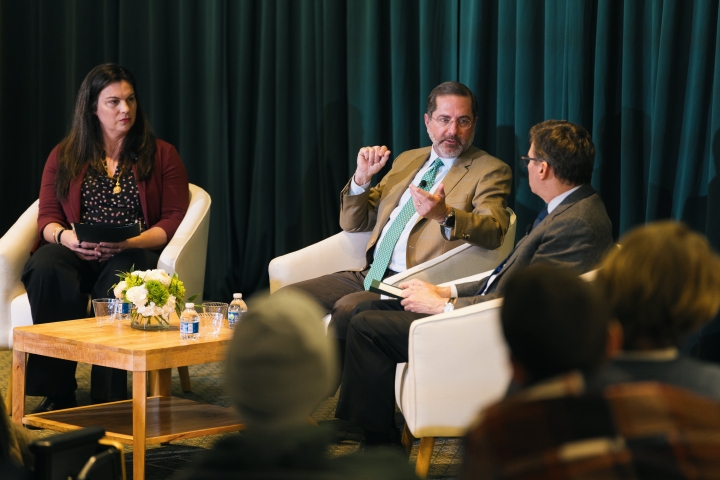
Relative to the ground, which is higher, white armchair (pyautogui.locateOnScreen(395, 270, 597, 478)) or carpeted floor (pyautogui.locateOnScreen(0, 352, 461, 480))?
white armchair (pyautogui.locateOnScreen(395, 270, 597, 478))

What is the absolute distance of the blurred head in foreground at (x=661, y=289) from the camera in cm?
126

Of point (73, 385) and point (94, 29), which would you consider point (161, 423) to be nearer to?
point (73, 385)

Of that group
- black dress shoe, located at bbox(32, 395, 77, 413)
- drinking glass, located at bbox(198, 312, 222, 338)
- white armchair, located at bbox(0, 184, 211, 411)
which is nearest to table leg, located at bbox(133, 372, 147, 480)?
drinking glass, located at bbox(198, 312, 222, 338)

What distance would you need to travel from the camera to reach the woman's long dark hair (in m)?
3.92

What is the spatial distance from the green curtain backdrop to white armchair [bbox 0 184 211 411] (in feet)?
3.52

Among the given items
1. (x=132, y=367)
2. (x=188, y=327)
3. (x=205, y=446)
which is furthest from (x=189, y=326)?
(x=205, y=446)

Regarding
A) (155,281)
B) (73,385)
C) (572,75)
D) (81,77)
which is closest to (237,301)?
(155,281)

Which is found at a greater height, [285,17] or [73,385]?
[285,17]

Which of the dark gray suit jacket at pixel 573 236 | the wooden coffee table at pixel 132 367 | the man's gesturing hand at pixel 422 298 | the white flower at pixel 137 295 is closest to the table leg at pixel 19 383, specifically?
the wooden coffee table at pixel 132 367

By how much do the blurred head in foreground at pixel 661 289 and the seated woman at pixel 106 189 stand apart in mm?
2708

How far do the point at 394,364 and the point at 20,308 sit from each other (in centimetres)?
159

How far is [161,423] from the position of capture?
9.41ft

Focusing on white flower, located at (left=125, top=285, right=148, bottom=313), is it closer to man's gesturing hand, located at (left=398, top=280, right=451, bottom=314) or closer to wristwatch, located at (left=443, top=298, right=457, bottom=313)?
man's gesturing hand, located at (left=398, top=280, right=451, bottom=314)

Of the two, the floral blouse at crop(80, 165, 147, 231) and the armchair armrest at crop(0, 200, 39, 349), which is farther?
the floral blouse at crop(80, 165, 147, 231)
